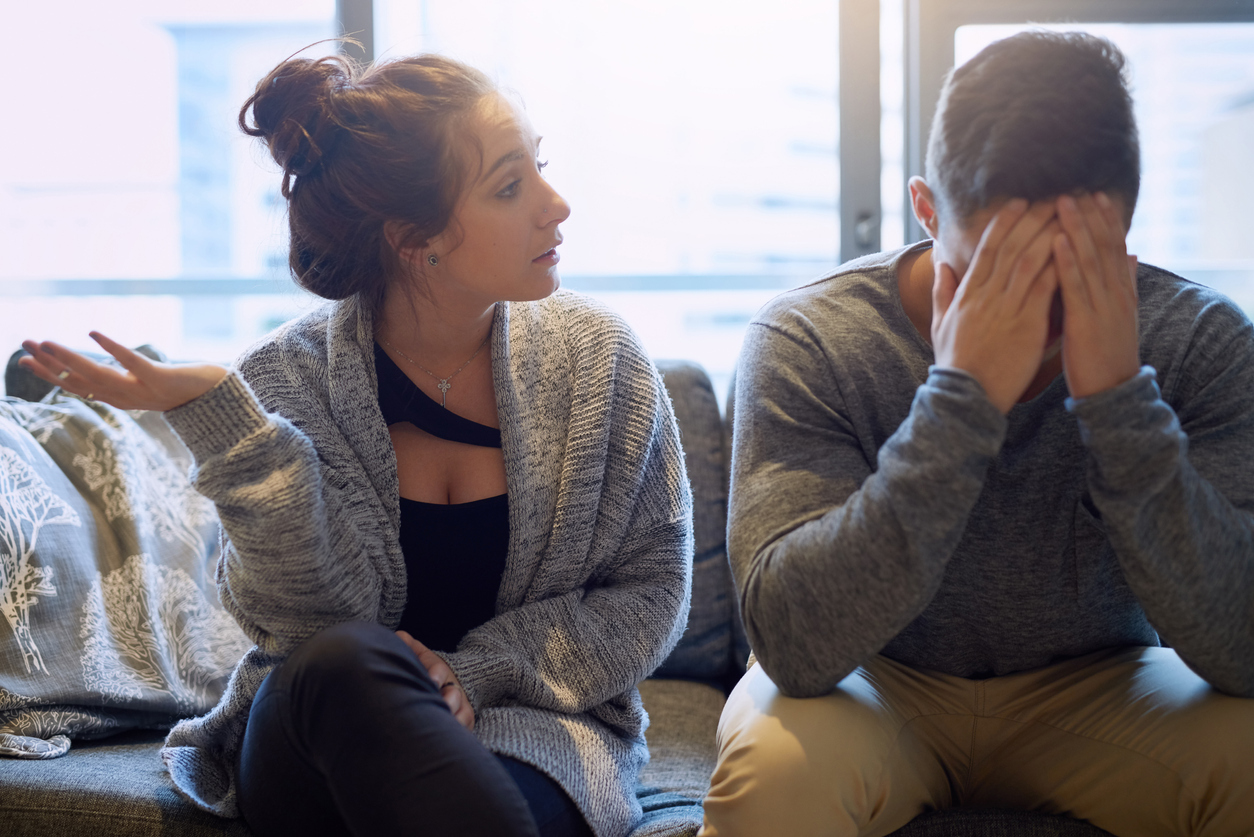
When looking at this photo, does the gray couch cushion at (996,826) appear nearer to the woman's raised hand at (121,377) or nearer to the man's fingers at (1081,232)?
the man's fingers at (1081,232)

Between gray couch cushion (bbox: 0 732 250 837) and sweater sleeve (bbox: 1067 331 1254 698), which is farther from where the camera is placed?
gray couch cushion (bbox: 0 732 250 837)

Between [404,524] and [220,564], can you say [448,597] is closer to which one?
[404,524]

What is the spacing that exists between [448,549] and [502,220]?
1.47ft

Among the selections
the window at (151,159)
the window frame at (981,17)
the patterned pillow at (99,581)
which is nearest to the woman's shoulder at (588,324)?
the patterned pillow at (99,581)

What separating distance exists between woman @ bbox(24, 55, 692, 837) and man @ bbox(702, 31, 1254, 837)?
24 cm

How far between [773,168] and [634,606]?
163 cm

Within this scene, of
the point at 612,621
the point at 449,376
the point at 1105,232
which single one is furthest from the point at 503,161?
the point at 1105,232

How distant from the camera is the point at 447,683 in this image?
1.13 m

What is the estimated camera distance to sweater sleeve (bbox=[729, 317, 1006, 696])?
85 centimetres

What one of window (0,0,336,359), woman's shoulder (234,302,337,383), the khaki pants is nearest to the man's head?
the khaki pants

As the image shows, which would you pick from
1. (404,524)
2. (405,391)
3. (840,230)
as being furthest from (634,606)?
(840,230)

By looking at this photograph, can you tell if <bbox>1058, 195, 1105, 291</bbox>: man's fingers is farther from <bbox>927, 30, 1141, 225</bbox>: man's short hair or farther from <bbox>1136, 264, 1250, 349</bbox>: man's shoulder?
<bbox>1136, 264, 1250, 349</bbox>: man's shoulder

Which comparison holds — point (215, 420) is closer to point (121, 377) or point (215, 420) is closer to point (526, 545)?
point (121, 377)

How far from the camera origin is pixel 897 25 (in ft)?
8.05
